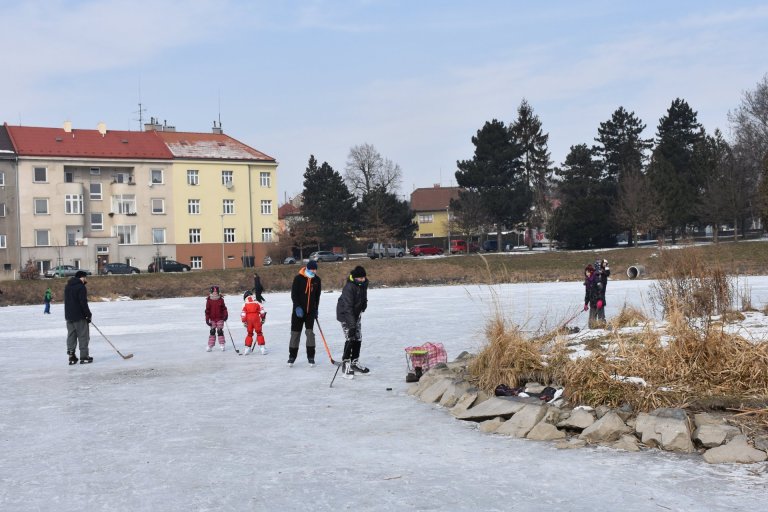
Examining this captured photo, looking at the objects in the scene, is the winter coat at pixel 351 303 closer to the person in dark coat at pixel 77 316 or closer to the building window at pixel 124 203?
the person in dark coat at pixel 77 316

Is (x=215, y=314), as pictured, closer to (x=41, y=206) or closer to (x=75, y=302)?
(x=75, y=302)

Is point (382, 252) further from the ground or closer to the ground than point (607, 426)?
further from the ground

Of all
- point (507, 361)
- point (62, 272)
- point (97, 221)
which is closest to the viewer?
point (507, 361)

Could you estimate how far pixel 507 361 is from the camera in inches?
400

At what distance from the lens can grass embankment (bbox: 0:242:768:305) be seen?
143 ft

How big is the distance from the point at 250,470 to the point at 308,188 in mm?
70580

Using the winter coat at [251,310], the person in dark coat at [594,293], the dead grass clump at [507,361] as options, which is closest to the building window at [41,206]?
the winter coat at [251,310]

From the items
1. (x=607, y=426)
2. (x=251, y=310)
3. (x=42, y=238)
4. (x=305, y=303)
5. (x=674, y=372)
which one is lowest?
(x=607, y=426)

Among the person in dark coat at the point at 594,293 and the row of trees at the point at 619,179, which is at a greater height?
the row of trees at the point at 619,179

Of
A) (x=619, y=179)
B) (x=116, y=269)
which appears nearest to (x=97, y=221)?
(x=116, y=269)

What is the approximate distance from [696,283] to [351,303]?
6.45 m

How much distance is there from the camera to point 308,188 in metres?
76.8

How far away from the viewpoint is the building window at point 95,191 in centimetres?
6594

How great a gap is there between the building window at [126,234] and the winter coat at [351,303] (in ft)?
189
